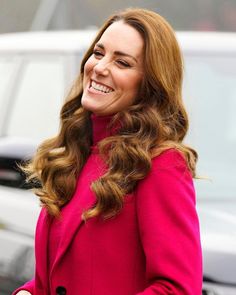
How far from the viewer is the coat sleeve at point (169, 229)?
8.89 ft

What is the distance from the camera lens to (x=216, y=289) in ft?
11.6

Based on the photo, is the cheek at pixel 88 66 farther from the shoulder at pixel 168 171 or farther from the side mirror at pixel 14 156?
the side mirror at pixel 14 156

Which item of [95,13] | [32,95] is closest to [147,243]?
[32,95]

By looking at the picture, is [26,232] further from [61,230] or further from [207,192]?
[61,230]

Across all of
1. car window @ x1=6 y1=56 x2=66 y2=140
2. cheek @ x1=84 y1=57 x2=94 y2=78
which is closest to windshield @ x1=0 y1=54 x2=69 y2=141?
car window @ x1=6 y1=56 x2=66 y2=140

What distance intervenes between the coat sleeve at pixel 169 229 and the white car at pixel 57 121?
815mm

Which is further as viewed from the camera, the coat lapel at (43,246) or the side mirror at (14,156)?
the side mirror at (14,156)

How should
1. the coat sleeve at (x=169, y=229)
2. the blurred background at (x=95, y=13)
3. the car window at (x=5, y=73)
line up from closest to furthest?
the coat sleeve at (x=169, y=229), the car window at (x=5, y=73), the blurred background at (x=95, y=13)

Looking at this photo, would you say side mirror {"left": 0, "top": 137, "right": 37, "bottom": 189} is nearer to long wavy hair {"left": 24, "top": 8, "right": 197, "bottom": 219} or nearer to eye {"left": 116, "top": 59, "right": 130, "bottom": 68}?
long wavy hair {"left": 24, "top": 8, "right": 197, "bottom": 219}

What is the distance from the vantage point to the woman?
8.97ft

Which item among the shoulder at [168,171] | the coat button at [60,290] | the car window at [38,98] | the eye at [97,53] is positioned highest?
the eye at [97,53]

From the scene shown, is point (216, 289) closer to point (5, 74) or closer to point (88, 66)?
point (88, 66)

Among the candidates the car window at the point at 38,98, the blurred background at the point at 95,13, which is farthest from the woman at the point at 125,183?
the blurred background at the point at 95,13

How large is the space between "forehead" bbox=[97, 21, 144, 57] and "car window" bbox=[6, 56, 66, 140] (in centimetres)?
207
